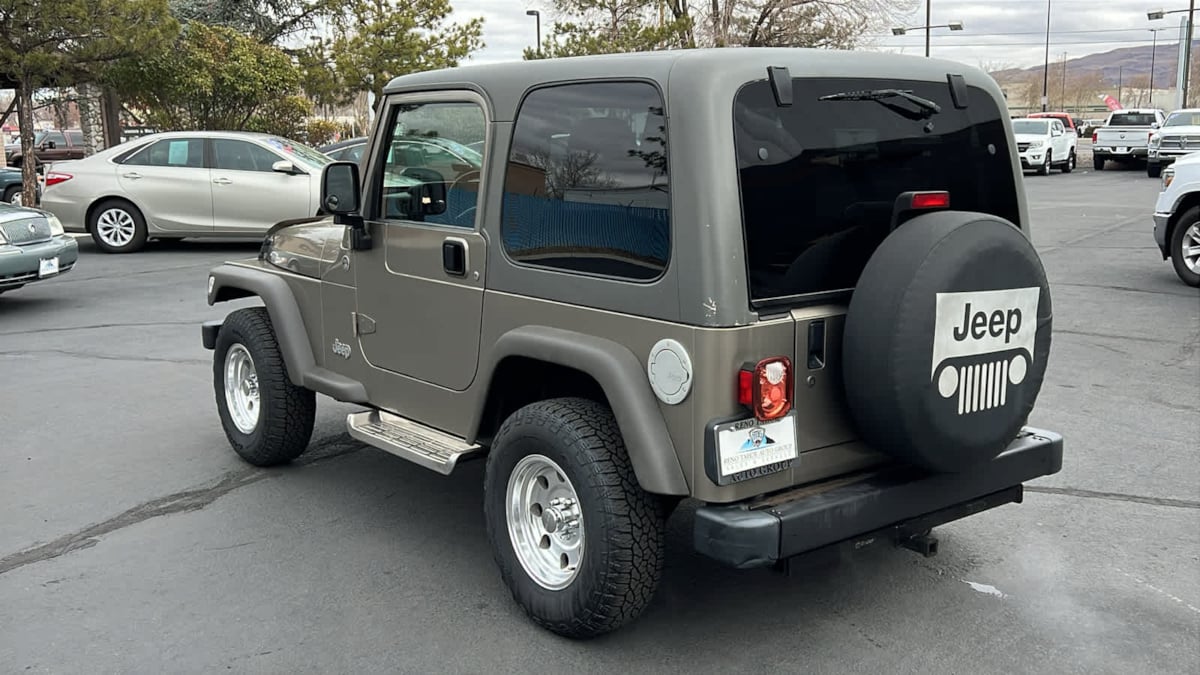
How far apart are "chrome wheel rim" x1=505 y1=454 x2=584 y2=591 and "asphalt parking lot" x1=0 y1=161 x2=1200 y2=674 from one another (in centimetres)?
23

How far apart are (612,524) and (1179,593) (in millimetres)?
2262

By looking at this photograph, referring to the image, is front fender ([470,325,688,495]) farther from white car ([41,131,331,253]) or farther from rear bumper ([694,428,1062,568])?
white car ([41,131,331,253])

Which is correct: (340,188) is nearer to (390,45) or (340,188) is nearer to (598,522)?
(598,522)

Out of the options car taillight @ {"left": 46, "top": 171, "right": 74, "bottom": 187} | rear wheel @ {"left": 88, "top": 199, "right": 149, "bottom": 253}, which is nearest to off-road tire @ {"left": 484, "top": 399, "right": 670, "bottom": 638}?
rear wheel @ {"left": 88, "top": 199, "right": 149, "bottom": 253}

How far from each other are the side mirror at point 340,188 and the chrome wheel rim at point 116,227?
441 inches

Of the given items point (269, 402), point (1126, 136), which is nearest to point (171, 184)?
point (269, 402)

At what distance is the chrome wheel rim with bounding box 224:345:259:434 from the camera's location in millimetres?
5727

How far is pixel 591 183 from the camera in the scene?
374 cm

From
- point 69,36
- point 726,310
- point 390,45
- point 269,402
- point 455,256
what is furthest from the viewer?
point 390,45

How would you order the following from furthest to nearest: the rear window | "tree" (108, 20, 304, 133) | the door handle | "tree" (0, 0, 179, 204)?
"tree" (108, 20, 304, 133)
"tree" (0, 0, 179, 204)
the door handle
the rear window

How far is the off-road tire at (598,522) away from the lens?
11.5ft

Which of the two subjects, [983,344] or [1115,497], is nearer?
[983,344]

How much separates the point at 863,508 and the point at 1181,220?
8.98 metres

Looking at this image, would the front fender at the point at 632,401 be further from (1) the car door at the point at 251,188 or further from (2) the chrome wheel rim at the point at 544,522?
(1) the car door at the point at 251,188
